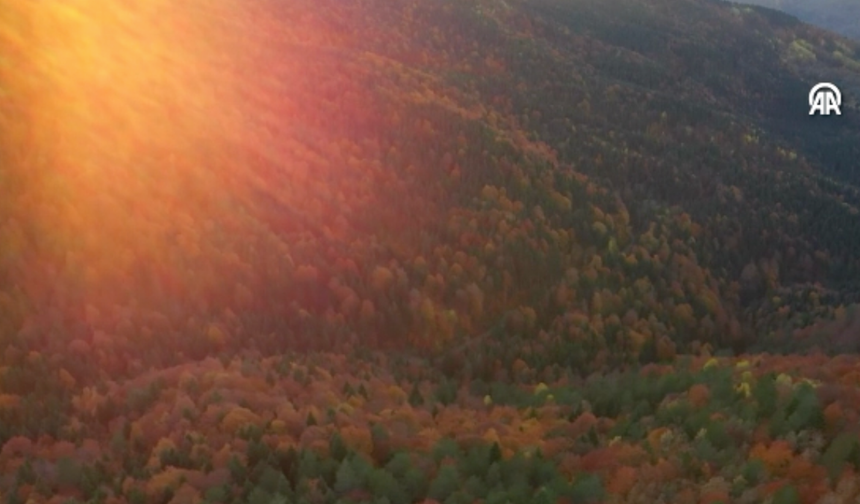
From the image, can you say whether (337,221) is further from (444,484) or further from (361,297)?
(444,484)

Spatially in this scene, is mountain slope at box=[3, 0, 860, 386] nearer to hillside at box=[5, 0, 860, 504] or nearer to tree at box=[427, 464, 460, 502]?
hillside at box=[5, 0, 860, 504]

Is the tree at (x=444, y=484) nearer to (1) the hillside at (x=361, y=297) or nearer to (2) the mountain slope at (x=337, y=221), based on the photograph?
(1) the hillside at (x=361, y=297)

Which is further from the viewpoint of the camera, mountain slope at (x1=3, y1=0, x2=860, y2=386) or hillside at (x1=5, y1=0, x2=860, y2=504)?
mountain slope at (x1=3, y1=0, x2=860, y2=386)

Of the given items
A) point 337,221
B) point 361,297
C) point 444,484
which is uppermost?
point 444,484

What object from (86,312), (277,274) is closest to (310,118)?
(277,274)

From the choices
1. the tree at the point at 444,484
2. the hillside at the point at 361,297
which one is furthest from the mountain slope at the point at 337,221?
the tree at the point at 444,484

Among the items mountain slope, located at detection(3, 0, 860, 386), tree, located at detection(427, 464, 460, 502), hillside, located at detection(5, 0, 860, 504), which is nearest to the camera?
tree, located at detection(427, 464, 460, 502)

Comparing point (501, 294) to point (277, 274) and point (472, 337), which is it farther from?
point (277, 274)

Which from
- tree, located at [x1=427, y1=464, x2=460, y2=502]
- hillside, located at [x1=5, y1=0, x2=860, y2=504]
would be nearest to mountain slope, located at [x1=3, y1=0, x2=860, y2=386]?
hillside, located at [x1=5, y1=0, x2=860, y2=504]

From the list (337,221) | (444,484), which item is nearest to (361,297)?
(337,221)
